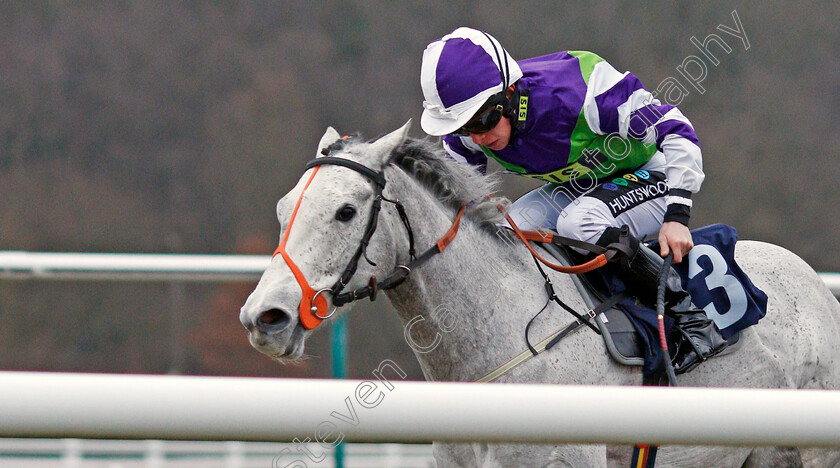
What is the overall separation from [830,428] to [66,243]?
12417mm

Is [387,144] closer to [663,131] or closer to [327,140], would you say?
[327,140]

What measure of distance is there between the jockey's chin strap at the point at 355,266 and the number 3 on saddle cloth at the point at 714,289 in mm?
507

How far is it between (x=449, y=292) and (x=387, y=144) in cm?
36

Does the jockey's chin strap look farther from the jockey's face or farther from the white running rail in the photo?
the white running rail

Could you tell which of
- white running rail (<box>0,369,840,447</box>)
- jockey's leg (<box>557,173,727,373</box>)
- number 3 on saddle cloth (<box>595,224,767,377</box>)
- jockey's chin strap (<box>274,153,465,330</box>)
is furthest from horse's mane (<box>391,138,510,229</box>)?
white running rail (<box>0,369,840,447</box>)

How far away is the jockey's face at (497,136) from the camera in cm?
201

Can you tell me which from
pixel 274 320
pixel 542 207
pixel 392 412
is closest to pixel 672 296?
pixel 542 207

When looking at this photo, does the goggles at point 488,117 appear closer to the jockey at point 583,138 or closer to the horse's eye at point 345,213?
the jockey at point 583,138

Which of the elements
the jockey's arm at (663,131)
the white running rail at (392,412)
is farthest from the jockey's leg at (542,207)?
the white running rail at (392,412)

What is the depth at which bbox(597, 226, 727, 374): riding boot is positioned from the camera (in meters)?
1.97

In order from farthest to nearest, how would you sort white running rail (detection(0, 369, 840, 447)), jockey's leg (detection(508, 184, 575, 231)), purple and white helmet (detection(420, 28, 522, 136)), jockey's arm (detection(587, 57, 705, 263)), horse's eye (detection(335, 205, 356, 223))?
jockey's leg (detection(508, 184, 575, 231)), jockey's arm (detection(587, 57, 705, 263)), purple and white helmet (detection(420, 28, 522, 136)), horse's eye (detection(335, 205, 356, 223)), white running rail (detection(0, 369, 840, 447))

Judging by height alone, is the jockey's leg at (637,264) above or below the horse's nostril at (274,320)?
below

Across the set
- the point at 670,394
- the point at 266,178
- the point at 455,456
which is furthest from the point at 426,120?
the point at 266,178

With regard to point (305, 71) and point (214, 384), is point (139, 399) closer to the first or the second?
point (214, 384)
